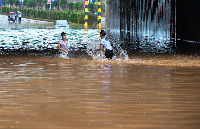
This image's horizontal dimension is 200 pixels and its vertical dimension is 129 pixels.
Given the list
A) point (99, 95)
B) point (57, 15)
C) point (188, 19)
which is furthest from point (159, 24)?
point (57, 15)

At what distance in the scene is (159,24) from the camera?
32.0m

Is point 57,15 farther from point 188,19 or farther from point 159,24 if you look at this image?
point 188,19

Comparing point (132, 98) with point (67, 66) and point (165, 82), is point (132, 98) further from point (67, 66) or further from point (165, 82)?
point (67, 66)

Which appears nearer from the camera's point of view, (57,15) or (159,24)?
(159,24)

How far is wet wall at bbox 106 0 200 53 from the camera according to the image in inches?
978

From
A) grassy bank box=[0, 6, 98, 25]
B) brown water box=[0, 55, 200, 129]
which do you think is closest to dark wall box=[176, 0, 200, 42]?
brown water box=[0, 55, 200, 129]

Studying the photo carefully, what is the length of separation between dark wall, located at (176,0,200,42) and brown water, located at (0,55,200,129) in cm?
1292

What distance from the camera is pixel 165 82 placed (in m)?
10.2

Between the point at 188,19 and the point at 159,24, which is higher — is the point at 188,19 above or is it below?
above

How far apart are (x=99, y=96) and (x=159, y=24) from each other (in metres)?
24.2

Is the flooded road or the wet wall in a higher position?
the wet wall

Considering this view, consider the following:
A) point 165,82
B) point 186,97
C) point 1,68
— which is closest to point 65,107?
point 186,97

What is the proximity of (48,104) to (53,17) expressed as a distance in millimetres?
81854

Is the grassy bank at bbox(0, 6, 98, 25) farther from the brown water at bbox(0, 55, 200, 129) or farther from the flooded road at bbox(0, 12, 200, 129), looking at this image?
the brown water at bbox(0, 55, 200, 129)
